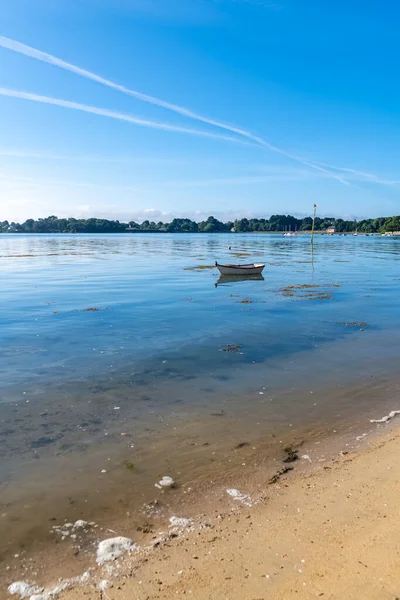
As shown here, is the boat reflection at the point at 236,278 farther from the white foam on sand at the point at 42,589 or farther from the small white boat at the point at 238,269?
the white foam on sand at the point at 42,589

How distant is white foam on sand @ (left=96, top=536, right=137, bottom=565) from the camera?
6644 millimetres

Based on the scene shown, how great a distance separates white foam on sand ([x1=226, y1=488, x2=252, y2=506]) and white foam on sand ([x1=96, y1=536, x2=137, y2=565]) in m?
2.19

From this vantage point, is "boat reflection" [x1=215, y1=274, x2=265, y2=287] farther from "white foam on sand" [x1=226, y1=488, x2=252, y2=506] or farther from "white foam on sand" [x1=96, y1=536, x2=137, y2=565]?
"white foam on sand" [x1=96, y1=536, x2=137, y2=565]

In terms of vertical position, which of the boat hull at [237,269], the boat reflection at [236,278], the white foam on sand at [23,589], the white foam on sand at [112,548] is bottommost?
the white foam on sand at [23,589]

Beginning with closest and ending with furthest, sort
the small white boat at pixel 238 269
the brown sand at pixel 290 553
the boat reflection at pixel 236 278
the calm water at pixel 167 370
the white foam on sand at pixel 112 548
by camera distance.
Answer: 1. the brown sand at pixel 290 553
2. the white foam on sand at pixel 112 548
3. the calm water at pixel 167 370
4. the boat reflection at pixel 236 278
5. the small white boat at pixel 238 269

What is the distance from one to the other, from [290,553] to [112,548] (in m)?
2.82

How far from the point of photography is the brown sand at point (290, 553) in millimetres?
5727

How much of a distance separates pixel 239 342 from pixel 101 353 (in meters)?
6.49

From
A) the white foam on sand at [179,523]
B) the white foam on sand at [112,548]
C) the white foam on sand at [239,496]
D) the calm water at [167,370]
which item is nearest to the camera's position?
the white foam on sand at [112,548]

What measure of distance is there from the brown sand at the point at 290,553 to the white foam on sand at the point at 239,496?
0.24 m

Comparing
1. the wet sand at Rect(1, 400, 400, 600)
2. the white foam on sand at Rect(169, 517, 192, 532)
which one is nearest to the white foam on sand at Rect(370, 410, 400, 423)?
the wet sand at Rect(1, 400, 400, 600)

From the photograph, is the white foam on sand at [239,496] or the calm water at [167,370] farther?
the calm water at [167,370]

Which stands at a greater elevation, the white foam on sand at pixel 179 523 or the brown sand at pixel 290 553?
the brown sand at pixel 290 553

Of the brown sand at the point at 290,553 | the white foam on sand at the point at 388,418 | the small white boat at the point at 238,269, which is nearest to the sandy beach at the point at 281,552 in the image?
the brown sand at the point at 290,553
